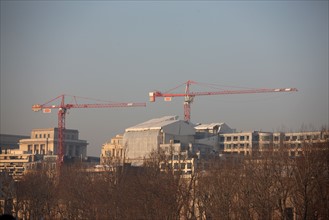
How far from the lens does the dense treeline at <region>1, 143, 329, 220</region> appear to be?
71.2 meters

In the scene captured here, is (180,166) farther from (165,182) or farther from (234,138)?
(234,138)

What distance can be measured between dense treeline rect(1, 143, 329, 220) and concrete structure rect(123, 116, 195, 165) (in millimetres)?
41883

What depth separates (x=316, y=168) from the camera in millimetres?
70750

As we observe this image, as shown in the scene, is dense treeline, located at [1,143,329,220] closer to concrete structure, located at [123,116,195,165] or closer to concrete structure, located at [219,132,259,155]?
concrete structure, located at [123,116,195,165]

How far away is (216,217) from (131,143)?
254 ft

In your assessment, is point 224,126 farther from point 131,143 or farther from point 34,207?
point 34,207

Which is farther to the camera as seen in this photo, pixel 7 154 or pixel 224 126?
pixel 7 154

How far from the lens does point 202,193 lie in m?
83.1

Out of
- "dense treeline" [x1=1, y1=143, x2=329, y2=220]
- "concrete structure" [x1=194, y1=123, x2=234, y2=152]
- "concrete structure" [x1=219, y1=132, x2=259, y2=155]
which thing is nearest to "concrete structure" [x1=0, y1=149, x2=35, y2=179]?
"concrete structure" [x1=194, y1=123, x2=234, y2=152]

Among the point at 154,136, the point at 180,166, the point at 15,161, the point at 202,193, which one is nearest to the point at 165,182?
the point at 202,193

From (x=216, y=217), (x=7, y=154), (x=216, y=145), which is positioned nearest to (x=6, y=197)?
(x=216, y=217)

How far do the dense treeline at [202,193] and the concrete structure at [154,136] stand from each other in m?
41.9

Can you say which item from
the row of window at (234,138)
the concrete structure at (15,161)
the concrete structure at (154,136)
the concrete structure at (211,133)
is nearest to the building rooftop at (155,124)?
the concrete structure at (154,136)

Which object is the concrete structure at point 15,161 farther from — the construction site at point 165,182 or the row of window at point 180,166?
the row of window at point 180,166
